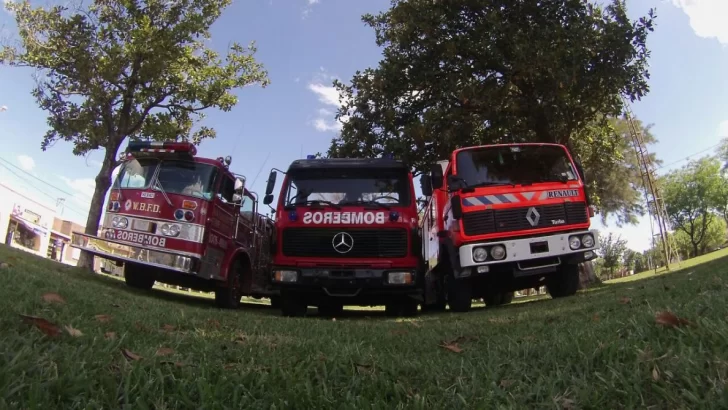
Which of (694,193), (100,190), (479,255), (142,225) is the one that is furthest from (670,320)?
(694,193)

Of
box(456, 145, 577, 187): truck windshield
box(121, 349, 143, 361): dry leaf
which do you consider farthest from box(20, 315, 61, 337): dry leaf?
box(456, 145, 577, 187): truck windshield

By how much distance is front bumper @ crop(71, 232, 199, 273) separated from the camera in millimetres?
7863

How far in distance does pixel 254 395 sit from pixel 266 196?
6.60 meters

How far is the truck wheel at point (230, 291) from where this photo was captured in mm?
9109

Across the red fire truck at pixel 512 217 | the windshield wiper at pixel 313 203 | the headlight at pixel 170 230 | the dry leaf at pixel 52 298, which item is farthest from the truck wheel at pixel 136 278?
the red fire truck at pixel 512 217

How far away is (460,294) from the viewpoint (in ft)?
25.4

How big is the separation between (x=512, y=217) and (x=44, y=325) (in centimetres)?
596

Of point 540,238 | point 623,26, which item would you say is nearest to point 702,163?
point 623,26

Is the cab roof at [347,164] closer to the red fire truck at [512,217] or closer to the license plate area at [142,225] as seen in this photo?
the red fire truck at [512,217]

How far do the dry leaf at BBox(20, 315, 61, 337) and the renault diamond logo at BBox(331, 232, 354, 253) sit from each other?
16.5 ft

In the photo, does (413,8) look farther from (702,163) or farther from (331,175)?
(702,163)

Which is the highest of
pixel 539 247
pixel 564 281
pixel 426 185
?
pixel 426 185

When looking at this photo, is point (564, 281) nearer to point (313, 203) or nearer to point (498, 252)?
point (498, 252)

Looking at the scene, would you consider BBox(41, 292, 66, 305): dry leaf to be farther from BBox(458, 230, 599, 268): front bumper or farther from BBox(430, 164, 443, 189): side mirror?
BBox(430, 164, 443, 189): side mirror
